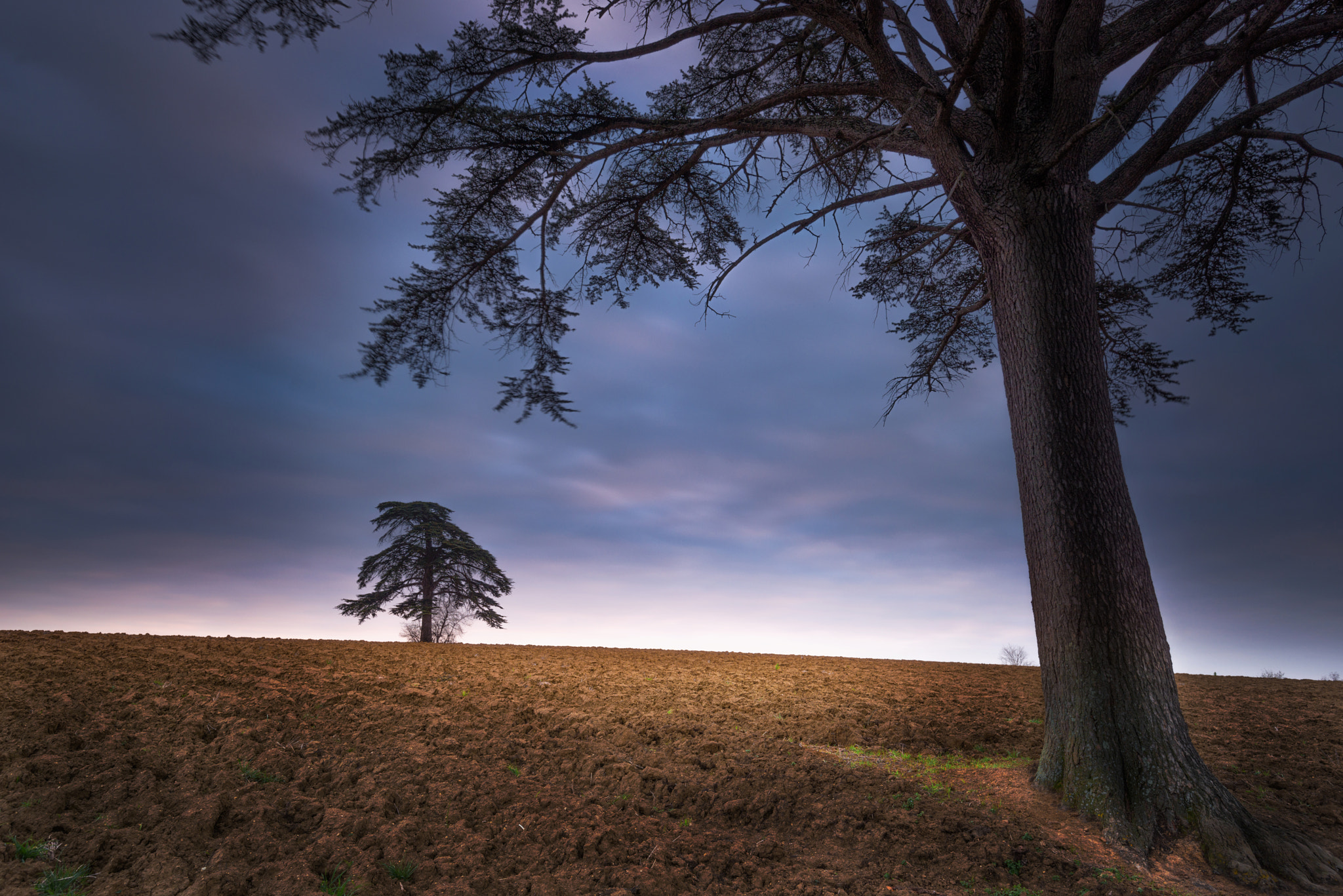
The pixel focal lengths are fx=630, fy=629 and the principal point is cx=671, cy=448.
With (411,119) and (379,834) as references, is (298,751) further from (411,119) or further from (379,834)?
(411,119)

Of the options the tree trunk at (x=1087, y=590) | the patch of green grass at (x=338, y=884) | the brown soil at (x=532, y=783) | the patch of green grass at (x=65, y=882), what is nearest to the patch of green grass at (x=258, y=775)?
the brown soil at (x=532, y=783)

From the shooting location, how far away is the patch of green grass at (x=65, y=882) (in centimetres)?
297

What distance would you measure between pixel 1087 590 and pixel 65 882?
20.3 feet

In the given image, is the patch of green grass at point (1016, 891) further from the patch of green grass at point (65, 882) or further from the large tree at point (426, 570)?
the large tree at point (426, 570)

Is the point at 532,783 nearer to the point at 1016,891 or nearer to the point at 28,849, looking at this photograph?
the point at 28,849

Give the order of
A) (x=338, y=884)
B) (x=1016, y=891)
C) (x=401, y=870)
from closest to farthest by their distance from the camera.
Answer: (x=338, y=884) → (x=401, y=870) → (x=1016, y=891)

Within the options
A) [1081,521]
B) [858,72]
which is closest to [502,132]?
[858,72]

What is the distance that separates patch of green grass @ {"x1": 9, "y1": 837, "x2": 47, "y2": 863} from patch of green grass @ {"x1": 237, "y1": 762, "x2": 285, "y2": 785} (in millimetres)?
957

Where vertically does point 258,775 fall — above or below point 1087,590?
below

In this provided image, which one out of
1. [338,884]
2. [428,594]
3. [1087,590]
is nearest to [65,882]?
[338,884]

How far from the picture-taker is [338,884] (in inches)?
127

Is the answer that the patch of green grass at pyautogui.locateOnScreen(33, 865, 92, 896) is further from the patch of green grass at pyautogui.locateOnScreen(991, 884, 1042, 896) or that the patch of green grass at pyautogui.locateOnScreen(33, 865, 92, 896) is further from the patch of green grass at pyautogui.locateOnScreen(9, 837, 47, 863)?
the patch of green grass at pyautogui.locateOnScreen(991, 884, 1042, 896)

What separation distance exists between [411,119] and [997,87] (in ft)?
17.8

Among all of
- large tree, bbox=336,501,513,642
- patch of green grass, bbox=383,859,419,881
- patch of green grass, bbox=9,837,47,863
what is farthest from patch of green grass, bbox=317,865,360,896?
large tree, bbox=336,501,513,642
